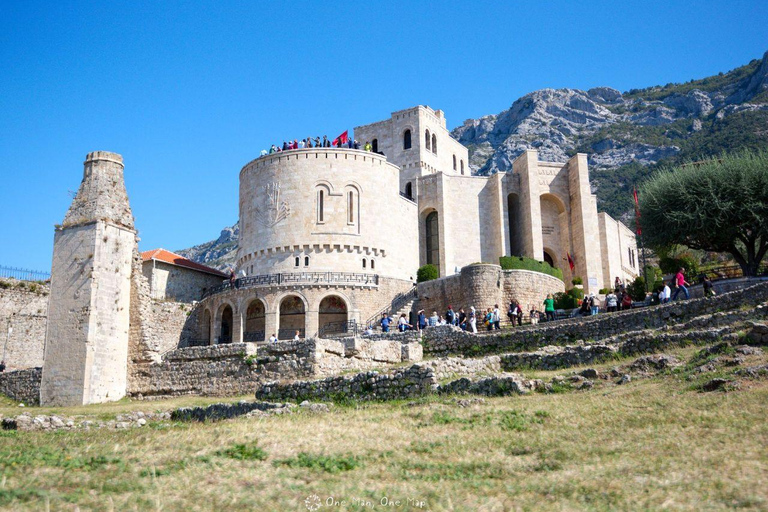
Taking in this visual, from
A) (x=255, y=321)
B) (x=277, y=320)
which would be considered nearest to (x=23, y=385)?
(x=277, y=320)

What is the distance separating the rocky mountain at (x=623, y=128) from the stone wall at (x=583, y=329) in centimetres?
7199

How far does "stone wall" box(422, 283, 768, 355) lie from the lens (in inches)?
800

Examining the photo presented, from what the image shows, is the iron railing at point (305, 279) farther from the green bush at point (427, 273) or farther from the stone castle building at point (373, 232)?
the green bush at point (427, 273)

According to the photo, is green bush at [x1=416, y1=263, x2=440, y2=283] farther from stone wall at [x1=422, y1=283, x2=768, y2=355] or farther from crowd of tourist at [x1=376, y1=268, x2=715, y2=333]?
stone wall at [x1=422, y1=283, x2=768, y2=355]

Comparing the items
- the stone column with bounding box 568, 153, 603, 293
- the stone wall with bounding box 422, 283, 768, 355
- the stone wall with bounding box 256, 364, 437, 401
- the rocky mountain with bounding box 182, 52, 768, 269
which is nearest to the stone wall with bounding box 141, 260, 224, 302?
the stone wall with bounding box 422, 283, 768, 355

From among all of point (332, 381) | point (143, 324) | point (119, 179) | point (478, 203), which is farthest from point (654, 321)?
point (478, 203)

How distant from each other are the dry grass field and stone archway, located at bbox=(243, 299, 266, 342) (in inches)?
1012

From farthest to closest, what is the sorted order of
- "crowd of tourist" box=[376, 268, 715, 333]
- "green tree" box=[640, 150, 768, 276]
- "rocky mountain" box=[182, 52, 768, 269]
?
"rocky mountain" box=[182, 52, 768, 269] < "green tree" box=[640, 150, 768, 276] < "crowd of tourist" box=[376, 268, 715, 333]

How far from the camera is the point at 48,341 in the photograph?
25.4 m

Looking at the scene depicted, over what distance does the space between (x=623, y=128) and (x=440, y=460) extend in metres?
127

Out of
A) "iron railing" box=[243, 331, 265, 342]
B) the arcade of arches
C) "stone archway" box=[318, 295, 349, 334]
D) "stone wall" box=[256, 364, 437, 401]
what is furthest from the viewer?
"stone archway" box=[318, 295, 349, 334]

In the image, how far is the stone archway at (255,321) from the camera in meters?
39.2

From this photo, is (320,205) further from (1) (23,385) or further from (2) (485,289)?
(1) (23,385)

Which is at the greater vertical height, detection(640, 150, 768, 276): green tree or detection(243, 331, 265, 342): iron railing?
detection(640, 150, 768, 276): green tree
